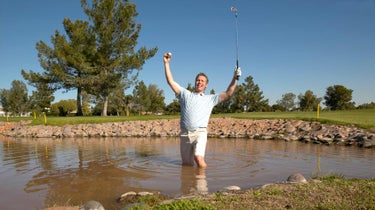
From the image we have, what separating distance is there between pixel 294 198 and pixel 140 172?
3768 mm

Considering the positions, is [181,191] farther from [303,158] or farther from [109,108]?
[109,108]

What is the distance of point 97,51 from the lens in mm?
33750

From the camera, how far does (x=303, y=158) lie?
8.60m

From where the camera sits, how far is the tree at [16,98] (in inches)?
2314

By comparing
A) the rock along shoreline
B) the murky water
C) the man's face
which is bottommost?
the murky water

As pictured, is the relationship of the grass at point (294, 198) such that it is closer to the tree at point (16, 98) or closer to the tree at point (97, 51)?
the tree at point (97, 51)

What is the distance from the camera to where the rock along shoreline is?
1267 cm

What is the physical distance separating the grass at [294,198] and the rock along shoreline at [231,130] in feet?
25.6

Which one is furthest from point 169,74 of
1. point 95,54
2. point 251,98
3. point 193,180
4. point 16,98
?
point 16,98

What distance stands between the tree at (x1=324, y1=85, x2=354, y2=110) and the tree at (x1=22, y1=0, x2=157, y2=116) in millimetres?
39336

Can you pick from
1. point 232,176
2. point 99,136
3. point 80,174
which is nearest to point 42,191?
point 80,174

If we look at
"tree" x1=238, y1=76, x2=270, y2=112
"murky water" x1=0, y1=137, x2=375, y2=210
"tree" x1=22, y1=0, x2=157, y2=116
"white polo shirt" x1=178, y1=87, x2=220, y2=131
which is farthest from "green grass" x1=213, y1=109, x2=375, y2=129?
"tree" x1=238, y1=76, x2=270, y2=112

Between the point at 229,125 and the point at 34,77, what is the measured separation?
81.3 ft

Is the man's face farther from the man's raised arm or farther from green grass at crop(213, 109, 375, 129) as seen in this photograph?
green grass at crop(213, 109, 375, 129)
